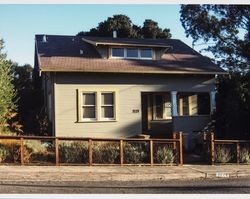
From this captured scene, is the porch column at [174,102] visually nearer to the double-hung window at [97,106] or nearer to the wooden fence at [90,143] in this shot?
the double-hung window at [97,106]

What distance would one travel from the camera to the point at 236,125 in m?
20.9

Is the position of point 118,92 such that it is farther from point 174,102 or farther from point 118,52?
point 174,102

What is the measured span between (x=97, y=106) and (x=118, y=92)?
126 centimetres

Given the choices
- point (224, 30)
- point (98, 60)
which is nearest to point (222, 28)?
point (224, 30)

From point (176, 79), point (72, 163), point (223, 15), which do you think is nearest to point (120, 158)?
point (72, 163)

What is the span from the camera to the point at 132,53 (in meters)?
24.8

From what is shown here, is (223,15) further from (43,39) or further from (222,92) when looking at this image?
(43,39)

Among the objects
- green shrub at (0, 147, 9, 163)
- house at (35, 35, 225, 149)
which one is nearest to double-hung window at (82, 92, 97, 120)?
house at (35, 35, 225, 149)

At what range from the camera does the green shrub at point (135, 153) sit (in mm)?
16969

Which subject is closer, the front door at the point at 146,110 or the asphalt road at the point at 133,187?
the asphalt road at the point at 133,187

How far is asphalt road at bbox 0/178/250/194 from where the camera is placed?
11.7 meters

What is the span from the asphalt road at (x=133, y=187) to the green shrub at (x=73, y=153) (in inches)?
127

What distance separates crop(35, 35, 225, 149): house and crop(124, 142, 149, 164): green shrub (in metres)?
5.51

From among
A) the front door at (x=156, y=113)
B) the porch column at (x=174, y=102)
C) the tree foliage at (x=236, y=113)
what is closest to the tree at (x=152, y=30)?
the front door at (x=156, y=113)
